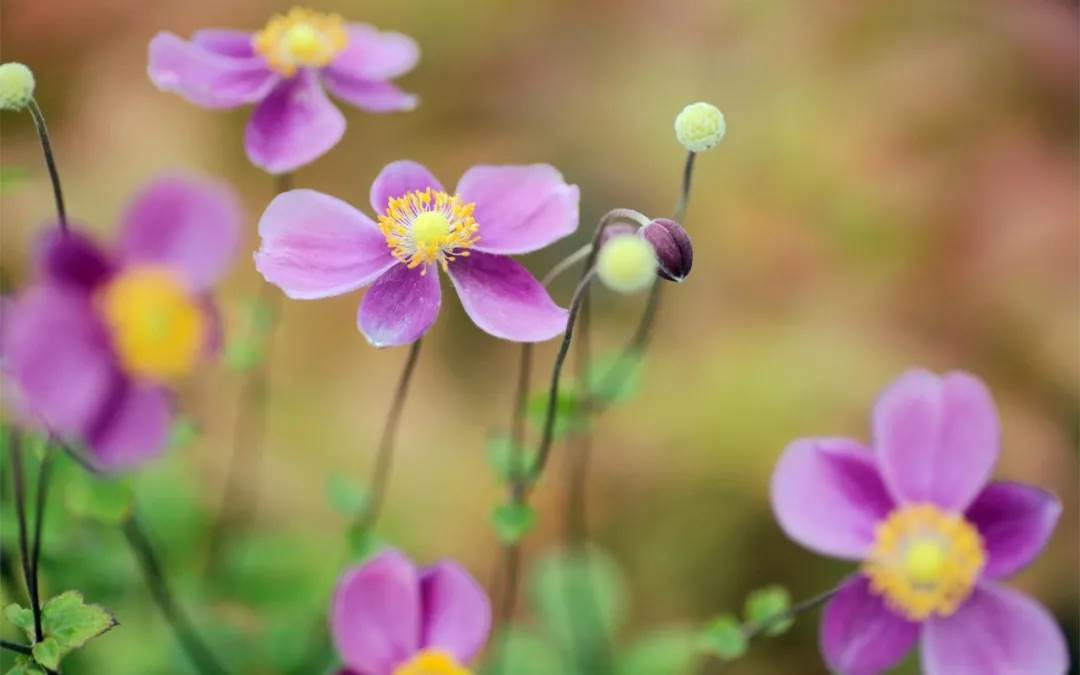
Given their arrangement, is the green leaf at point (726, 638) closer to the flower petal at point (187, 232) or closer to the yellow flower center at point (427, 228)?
the yellow flower center at point (427, 228)

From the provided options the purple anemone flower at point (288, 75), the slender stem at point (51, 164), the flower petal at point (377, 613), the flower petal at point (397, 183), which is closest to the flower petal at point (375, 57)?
the purple anemone flower at point (288, 75)

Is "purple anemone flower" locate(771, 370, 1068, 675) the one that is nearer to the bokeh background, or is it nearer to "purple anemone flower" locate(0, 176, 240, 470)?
"purple anemone flower" locate(0, 176, 240, 470)

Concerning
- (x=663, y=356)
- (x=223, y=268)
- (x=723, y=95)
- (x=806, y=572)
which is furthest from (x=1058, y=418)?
(x=223, y=268)

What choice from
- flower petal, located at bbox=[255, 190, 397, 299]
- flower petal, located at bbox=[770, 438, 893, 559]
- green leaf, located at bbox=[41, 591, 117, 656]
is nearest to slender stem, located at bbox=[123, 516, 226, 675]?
green leaf, located at bbox=[41, 591, 117, 656]

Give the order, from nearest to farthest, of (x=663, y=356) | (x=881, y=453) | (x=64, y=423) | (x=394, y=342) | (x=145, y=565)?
(x=64, y=423), (x=394, y=342), (x=881, y=453), (x=145, y=565), (x=663, y=356)

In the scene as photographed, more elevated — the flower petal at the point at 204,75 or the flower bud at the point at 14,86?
the flower petal at the point at 204,75

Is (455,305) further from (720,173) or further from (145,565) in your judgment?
(145,565)
